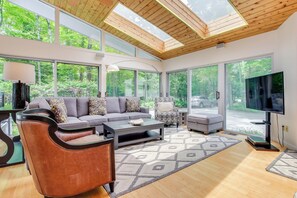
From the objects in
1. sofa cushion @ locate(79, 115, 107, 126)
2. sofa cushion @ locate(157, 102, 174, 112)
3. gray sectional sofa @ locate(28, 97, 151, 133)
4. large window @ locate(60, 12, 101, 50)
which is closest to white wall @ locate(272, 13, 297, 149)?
sofa cushion @ locate(157, 102, 174, 112)

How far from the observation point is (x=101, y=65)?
16.8 ft

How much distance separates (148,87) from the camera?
21.1 ft

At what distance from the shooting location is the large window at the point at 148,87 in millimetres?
6176

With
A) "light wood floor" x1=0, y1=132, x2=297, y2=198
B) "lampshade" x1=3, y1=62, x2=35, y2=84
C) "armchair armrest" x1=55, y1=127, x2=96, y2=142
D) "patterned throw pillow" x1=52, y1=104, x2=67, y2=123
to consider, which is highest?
"lampshade" x1=3, y1=62, x2=35, y2=84

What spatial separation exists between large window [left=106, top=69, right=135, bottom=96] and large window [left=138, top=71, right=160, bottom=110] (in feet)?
1.08

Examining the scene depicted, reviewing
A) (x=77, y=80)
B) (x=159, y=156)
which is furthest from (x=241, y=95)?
(x=77, y=80)

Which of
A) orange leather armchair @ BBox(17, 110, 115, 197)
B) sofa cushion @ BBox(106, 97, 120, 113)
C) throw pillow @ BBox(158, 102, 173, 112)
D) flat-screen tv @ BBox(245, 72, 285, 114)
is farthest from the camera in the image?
throw pillow @ BBox(158, 102, 173, 112)

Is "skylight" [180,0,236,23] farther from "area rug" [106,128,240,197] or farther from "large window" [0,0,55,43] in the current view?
"large window" [0,0,55,43]

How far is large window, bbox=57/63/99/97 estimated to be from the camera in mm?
4539

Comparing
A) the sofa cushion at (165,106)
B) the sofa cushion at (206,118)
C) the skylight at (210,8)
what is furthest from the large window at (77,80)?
the skylight at (210,8)

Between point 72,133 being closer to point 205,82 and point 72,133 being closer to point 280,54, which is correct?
point 205,82

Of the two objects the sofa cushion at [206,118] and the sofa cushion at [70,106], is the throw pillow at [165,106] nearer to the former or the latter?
the sofa cushion at [206,118]

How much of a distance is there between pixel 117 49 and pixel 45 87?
2.50 metres

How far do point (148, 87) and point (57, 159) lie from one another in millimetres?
5106
